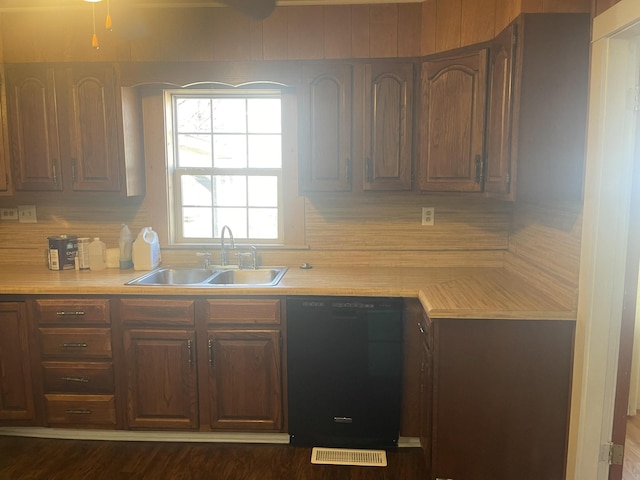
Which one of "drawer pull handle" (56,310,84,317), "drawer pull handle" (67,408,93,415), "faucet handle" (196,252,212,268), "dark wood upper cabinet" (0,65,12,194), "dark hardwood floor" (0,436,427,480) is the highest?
"dark wood upper cabinet" (0,65,12,194)

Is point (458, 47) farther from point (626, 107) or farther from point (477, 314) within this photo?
point (477, 314)

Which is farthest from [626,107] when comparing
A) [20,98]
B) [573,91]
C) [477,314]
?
[20,98]

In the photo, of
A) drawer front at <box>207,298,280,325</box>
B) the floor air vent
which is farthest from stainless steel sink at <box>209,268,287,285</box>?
the floor air vent

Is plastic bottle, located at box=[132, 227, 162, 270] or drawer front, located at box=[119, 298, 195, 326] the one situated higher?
plastic bottle, located at box=[132, 227, 162, 270]

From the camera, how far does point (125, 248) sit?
304 cm

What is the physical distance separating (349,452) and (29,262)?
7.80 feet

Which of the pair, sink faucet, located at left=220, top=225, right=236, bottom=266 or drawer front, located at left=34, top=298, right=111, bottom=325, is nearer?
drawer front, located at left=34, top=298, right=111, bottom=325

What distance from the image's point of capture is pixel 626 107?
1.81 meters

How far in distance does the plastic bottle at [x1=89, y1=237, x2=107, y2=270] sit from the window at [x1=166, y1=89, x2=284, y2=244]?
44 centimetres

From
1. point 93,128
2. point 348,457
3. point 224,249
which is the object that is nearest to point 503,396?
point 348,457

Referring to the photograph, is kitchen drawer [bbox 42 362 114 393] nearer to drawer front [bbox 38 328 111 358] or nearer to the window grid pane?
drawer front [bbox 38 328 111 358]

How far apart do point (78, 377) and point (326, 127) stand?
1.92 meters

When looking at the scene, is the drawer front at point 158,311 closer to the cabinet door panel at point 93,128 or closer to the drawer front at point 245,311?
the drawer front at point 245,311

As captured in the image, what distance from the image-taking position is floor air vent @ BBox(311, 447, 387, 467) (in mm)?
2510
